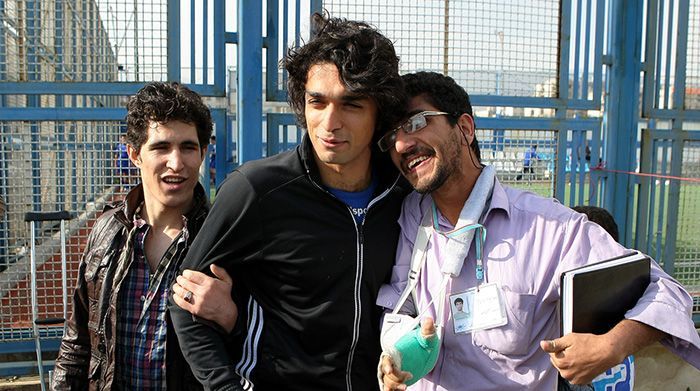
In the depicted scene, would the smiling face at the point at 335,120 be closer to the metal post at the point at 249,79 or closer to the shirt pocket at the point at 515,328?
the shirt pocket at the point at 515,328

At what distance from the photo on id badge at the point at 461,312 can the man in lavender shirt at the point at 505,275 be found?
17 mm

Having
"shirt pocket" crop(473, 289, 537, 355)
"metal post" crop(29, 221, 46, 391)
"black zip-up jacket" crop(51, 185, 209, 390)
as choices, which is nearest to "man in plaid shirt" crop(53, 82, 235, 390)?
"black zip-up jacket" crop(51, 185, 209, 390)

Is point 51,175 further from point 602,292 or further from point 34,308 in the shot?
point 602,292

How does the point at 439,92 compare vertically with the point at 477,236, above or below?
above

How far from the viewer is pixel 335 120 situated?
203 centimetres

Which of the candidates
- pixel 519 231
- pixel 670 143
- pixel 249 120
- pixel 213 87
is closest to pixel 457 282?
pixel 519 231

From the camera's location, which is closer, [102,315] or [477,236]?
[477,236]

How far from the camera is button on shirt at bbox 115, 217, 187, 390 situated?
7.22 ft

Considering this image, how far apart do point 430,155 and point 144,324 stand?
1.24 m

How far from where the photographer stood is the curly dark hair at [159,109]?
7.62 feet

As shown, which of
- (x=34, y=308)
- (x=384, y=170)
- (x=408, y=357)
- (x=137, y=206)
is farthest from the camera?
(x=34, y=308)

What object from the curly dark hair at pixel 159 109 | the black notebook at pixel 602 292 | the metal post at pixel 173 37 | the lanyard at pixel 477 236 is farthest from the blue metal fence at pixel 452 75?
the black notebook at pixel 602 292

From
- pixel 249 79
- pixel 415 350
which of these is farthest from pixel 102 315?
pixel 249 79

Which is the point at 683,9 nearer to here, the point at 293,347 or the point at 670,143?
the point at 670,143
